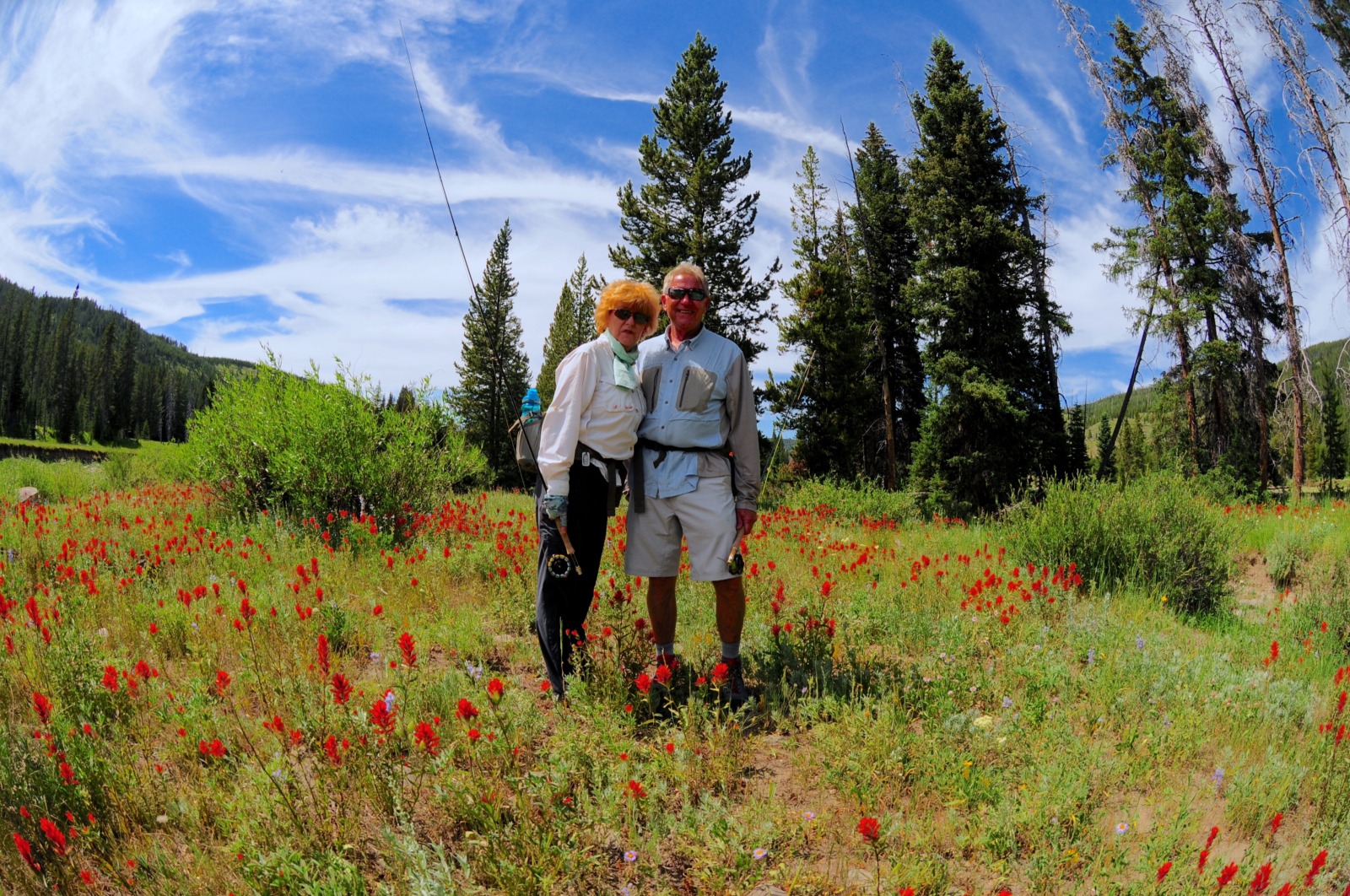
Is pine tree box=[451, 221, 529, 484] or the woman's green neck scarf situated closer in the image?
the woman's green neck scarf

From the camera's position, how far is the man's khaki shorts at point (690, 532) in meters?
3.44

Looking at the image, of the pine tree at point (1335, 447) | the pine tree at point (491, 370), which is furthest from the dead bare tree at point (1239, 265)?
the pine tree at point (1335, 447)

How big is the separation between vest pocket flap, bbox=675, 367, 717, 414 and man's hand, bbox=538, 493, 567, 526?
0.75 m

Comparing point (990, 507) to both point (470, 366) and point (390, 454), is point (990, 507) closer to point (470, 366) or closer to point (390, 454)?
point (390, 454)

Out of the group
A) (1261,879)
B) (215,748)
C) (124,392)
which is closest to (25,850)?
(215,748)

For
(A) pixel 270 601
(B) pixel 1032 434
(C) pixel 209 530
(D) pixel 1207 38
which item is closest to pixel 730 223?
(B) pixel 1032 434

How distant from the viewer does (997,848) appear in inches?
99.2

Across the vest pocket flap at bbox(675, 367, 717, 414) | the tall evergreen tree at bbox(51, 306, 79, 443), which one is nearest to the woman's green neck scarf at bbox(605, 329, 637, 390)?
the vest pocket flap at bbox(675, 367, 717, 414)

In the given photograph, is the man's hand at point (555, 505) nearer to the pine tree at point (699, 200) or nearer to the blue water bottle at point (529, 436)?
the blue water bottle at point (529, 436)

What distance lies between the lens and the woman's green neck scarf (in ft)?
11.1

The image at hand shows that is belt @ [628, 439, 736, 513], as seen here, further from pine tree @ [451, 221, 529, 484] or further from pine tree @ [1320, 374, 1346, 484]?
pine tree @ [1320, 374, 1346, 484]

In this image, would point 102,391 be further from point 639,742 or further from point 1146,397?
point 1146,397

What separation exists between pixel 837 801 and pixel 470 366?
37.0 meters

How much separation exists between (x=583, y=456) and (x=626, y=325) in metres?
0.72
